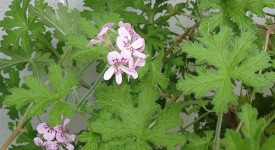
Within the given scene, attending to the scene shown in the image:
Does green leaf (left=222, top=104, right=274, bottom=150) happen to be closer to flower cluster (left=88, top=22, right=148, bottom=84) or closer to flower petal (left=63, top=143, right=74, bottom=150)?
flower cluster (left=88, top=22, right=148, bottom=84)

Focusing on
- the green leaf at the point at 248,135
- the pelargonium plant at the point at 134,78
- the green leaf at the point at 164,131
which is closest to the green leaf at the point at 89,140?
the pelargonium plant at the point at 134,78

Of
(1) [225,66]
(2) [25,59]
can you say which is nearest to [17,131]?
(2) [25,59]

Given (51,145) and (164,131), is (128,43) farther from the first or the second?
(51,145)

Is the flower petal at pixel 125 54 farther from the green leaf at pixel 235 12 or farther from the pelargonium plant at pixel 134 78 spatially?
the green leaf at pixel 235 12

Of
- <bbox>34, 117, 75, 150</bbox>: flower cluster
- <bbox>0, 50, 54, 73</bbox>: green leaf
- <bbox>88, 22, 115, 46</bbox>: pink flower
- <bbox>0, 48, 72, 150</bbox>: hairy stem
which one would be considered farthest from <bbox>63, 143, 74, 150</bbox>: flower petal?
<bbox>88, 22, 115, 46</bbox>: pink flower

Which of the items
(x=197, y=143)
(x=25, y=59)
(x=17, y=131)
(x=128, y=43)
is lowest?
(x=197, y=143)

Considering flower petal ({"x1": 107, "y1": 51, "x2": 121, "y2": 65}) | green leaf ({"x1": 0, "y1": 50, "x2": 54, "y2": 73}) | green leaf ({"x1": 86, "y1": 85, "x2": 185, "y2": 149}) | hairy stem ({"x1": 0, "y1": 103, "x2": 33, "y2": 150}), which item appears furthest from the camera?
green leaf ({"x1": 0, "y1": 50, "x2": 54, "y2": 73})
